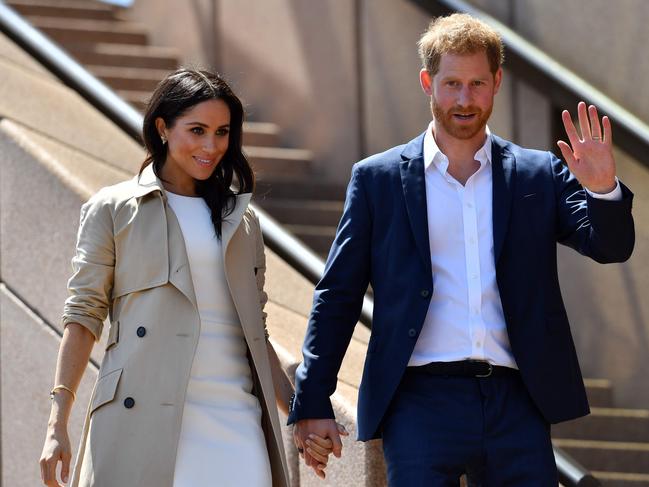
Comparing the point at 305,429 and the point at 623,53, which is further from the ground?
the point at 623,53

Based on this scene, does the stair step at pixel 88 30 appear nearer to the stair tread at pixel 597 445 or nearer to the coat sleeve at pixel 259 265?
the stair tread at pixel 597 445

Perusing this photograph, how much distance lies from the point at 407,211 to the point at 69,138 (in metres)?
2.67

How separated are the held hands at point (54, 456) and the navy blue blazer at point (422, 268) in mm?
683

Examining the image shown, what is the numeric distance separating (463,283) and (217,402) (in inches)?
29.8

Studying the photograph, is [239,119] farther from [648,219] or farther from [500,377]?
[648,219]

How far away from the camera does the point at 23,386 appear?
5.83 m

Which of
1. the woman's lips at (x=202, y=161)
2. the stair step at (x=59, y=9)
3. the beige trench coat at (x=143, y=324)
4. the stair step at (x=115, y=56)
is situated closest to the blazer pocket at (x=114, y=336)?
the beige trench coat at (x=143, y=324)

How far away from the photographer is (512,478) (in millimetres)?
3656

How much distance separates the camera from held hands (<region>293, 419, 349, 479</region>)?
3.86 metres

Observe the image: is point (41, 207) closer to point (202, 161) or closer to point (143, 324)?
point (202, 161)

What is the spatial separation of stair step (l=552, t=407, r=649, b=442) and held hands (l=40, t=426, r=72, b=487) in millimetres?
3603

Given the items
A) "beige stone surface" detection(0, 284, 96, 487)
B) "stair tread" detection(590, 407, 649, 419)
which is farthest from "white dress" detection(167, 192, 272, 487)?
"stair tread" detection(590, 407, 649, 419)

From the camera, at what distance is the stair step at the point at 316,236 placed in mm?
7941

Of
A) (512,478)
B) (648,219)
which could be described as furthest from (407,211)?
(648,219)
